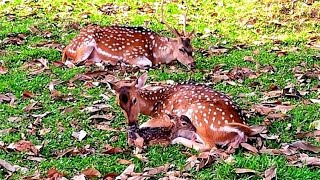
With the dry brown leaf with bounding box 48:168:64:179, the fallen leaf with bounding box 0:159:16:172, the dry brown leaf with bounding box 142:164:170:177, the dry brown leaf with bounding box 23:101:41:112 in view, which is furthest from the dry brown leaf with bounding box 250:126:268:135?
the dry brown leaf with bounding box 23:101:41:112

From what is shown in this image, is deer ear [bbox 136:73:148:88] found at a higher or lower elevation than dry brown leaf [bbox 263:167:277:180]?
higher

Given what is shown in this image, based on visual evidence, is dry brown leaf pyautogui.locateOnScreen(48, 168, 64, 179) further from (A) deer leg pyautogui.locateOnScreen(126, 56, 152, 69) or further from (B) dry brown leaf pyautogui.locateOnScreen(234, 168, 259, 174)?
(A) deer leg pyautogui.locateOnScreen(126, 56, 152, 69)

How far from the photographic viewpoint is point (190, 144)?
18.7 ft

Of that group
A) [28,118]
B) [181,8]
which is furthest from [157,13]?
[28,118]

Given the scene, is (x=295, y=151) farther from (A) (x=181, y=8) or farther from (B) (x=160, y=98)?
(A) (x=181, y=8)

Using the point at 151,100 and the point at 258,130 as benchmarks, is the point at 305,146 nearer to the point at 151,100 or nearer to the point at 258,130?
the point at 258,130

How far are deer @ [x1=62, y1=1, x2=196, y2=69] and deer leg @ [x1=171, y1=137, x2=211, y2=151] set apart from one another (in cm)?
296

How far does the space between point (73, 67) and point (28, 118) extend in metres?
2.05

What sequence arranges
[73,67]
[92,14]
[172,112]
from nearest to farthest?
[172,112], [73,67], [92,14]

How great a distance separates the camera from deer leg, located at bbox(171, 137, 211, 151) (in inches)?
221

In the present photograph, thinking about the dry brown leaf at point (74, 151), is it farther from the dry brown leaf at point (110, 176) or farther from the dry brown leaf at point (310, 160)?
the dry brown leaf at point (310, 160)

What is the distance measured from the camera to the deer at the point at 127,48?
28.9 ft

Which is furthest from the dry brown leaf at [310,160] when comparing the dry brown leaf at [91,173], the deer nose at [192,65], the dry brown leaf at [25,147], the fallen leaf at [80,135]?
the deer nose at [192,65]

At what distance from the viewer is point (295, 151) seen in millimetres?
5504
